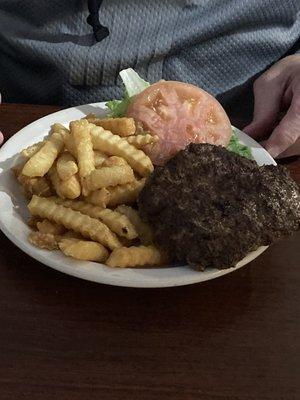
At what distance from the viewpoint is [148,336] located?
98 cm

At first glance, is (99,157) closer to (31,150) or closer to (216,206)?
(31,150)

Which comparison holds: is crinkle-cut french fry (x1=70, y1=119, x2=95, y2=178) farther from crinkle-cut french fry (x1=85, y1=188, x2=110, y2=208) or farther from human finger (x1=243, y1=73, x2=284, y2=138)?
human finger (x1=243, y1=73, x2=284, y2=138)

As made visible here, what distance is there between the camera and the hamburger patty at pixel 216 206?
1016mm

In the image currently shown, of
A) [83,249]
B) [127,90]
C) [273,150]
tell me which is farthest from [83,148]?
[273,150]

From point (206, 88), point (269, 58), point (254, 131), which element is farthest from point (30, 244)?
point (269, 58)

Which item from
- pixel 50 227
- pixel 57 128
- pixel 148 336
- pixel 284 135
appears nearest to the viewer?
pixel 148 336

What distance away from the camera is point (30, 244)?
105cm

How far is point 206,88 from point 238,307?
2.87 feet

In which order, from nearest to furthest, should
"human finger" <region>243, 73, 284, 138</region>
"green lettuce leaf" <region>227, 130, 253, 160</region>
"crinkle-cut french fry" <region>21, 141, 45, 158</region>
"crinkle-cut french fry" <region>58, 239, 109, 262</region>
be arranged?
1. "crinkle-cut french fry" <region>58, 239, 109, 262</region>
2. "crinkle-cut french fry" <region>21, 141, 45, 158</region>
3. "green lettuce leaf" <region>227, 130, 253, 160</region>
4. "human finger" <region>243, 73, 284, 138</region>

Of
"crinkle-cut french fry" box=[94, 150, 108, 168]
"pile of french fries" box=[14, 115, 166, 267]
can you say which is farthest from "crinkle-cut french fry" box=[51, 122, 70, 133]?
"crinkle-cut french fry" box=[94, 150, 108, 168]

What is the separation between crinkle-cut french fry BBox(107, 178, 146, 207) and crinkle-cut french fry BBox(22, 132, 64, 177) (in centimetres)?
14

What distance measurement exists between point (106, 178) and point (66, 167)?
0.09 m

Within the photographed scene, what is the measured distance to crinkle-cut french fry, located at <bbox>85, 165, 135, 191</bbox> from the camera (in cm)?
111

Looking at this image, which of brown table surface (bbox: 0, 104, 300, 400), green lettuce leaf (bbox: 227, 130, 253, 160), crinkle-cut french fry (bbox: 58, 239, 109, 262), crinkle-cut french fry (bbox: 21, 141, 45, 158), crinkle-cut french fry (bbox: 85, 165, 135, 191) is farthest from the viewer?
green lettuce leaf (bbox: 227, 130, 253, 160)
